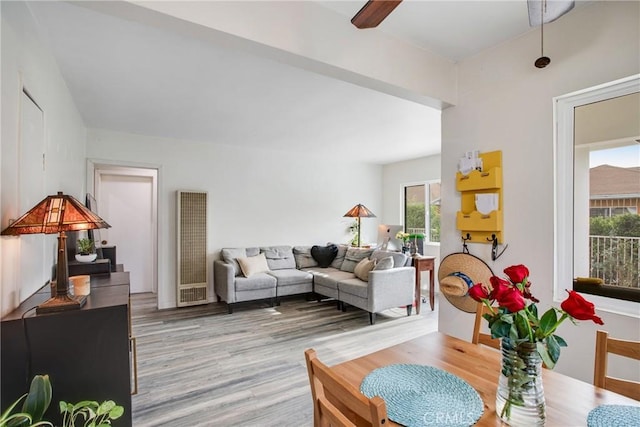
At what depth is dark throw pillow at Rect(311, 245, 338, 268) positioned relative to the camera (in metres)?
5.66

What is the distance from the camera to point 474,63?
7.88ft

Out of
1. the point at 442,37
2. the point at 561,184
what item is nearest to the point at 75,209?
the point at 442,37

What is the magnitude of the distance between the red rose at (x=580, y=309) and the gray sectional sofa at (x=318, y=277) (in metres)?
3.23

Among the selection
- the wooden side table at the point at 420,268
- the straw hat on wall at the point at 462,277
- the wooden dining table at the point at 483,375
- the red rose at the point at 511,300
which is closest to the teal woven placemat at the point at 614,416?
the wooden dining table at the point at 483,375

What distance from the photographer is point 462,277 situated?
2363 millimetres

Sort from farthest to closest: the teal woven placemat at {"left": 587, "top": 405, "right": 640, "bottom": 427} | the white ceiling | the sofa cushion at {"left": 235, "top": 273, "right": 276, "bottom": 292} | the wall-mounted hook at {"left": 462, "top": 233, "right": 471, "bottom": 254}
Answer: the sofa cushion at {"left": 235, "top": 273, "right": 276, "bottom": 292} < the wall-mounted hook at {"left": 462, "top": 233, "right": 471, "bottom": 254} < the white ceiling < the teal woven placemat at {"left": 587, "top": 405, "right": 640, "bottom": 427}

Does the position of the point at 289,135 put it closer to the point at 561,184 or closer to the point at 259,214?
the point at 259,214

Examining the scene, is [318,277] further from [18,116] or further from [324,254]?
[18,116]

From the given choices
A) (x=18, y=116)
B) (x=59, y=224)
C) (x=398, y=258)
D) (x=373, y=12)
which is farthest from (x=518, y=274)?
(x=398, y=258)

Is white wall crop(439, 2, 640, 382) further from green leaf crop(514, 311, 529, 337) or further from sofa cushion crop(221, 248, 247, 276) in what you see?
sofa cushion crop(221, 248, 247, 276)

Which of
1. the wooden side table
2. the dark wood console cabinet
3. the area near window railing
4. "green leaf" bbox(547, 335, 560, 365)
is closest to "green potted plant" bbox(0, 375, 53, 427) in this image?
the dark wood console cabinet

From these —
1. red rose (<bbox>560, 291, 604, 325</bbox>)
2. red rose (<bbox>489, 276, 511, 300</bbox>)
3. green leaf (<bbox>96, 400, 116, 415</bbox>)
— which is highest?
red rose (<bbox>489, 276, 511, 300</bbox>)

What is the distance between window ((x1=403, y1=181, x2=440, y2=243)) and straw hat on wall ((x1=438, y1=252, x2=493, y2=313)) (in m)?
3.53

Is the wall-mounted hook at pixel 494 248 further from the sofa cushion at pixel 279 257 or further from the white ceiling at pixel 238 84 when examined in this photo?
the sofa cushion at pixel 279 257
